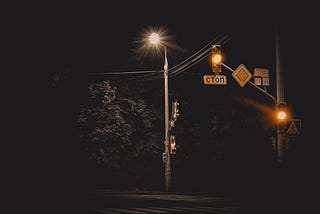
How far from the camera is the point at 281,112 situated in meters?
19.0

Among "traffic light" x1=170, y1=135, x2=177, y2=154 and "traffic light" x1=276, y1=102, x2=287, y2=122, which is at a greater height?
"traffic light" x1=276, y1=102, x2=287, y2=122

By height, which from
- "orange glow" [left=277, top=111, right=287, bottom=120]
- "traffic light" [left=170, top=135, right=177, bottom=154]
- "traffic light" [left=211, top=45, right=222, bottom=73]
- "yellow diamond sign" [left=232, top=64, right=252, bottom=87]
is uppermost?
"traffic light" [left=211, top=45, right=222, bottom=73]

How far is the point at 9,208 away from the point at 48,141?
380 inches

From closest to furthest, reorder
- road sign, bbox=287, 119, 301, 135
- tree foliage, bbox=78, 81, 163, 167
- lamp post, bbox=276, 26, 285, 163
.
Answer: lamp post, bbox=276, 26, 285, 163, road sign, bbox=287, 119, 301, 135, tree foliage, bbox=78, 81, 163, 167

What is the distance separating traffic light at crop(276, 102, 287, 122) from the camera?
1891 cm

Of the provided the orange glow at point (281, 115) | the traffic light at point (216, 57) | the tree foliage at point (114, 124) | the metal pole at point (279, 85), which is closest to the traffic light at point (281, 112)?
the orange glow at point (281, 115)

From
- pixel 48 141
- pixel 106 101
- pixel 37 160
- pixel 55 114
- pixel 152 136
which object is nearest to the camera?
pixel 37 160

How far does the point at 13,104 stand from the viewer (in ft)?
79.4

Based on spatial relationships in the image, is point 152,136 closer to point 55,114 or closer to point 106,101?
point 106,101

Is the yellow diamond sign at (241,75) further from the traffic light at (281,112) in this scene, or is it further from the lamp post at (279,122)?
the traffic light at (281,112)

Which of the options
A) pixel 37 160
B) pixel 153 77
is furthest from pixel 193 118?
pixel 37 160

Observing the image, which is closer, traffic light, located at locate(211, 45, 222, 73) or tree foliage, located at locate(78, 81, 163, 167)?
traffic light, located at locate(211, 45, 222, 73)

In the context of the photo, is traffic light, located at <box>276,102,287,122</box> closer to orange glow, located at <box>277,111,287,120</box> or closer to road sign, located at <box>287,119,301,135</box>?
orange glow, located at <box>277,111,287,120</box>

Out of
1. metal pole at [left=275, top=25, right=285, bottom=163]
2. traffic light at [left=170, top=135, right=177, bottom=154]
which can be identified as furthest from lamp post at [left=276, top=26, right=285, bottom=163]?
traffic light at [left=170, top=135, right=177, bottom=154]
